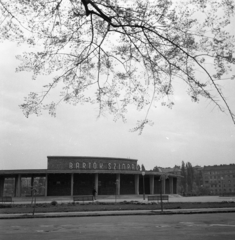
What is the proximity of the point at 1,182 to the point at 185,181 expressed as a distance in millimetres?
76036

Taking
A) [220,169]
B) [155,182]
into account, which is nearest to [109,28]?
[155,182]

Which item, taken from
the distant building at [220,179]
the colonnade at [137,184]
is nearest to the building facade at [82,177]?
the colonnade at [137,184]

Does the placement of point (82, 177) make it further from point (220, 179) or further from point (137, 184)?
point (220, 179)

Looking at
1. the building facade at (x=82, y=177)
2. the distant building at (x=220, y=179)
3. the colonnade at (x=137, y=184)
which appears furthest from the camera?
the distant building at (x=220, y=179)

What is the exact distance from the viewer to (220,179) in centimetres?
8344

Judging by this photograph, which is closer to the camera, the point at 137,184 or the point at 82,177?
the point at 82,177

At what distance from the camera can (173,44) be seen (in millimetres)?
6309

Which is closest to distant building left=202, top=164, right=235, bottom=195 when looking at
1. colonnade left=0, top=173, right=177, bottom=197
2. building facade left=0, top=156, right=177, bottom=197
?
colonnade left=0, top=173, right=177, bottom=197

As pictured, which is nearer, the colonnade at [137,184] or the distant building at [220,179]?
the colonnade at [137,184]

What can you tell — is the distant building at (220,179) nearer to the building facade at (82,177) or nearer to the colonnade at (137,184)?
the colonnade at (137,184)

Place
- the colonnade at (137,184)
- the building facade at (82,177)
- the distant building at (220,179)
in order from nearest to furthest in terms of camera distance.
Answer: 1. the colonnade at (137,184)
2. the building facade at (82,177)
3. the distant building at (220,179)

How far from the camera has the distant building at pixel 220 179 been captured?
79225 mm

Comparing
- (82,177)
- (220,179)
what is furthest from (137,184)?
(220,179)

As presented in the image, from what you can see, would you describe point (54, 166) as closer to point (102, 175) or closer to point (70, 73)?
point (102, 175)
